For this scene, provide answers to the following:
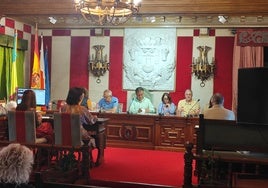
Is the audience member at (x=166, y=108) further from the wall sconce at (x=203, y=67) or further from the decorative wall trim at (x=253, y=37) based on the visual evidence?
the decorative wall trim at (x=253, y=37)

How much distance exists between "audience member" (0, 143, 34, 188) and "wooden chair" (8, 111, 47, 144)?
2272mm

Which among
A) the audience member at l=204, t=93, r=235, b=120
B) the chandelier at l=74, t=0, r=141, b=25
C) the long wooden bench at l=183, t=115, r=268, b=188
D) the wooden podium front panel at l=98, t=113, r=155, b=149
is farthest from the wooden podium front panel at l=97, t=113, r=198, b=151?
the long wooden bench at l=183, t=115, r=268, b=188

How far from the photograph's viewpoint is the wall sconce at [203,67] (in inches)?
339

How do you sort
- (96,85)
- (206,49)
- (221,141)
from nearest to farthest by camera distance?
(221,141)
(206,49)
(96,85)

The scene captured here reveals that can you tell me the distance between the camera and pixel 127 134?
748 cm

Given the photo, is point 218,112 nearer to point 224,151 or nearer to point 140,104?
point 224,151

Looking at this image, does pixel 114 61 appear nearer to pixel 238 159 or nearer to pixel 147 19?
pixel 147 19

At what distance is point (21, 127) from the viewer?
502 centimetres

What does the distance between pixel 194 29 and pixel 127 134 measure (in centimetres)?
307

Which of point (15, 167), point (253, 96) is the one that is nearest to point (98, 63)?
point (253, 96)

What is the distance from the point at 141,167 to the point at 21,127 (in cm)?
194

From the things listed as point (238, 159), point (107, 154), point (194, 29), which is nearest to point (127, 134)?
point (107, 154)

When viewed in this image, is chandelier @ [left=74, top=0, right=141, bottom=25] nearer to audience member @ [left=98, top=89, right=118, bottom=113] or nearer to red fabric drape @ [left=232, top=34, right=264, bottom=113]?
audience member @ [left=98, top=89, right=118, bottom=113]

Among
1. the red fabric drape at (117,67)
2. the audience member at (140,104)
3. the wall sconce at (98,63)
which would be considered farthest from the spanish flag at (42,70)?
the audience member at (140,104)
